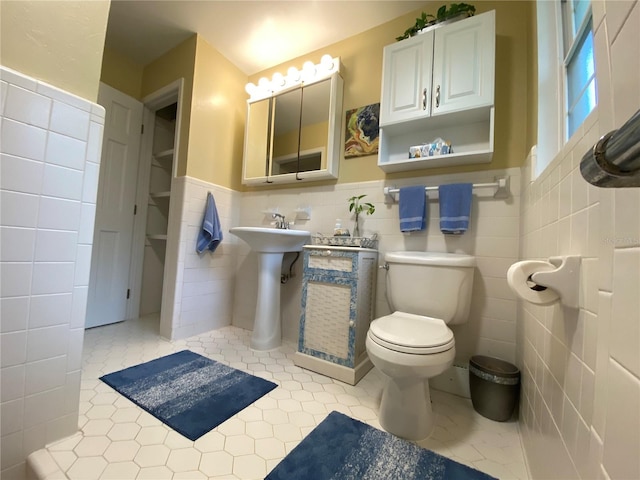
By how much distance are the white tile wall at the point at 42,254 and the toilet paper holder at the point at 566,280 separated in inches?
59.0

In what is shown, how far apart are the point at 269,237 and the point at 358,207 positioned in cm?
64

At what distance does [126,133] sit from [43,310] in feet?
6.53

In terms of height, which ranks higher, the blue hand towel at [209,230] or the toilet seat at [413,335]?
the blue hand towel at [209,230]

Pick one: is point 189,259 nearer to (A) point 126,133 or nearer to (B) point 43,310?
(B) point 43,310

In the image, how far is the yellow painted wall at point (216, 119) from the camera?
205cm

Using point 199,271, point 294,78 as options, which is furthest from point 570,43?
point 199,271

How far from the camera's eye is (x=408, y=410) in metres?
1.07

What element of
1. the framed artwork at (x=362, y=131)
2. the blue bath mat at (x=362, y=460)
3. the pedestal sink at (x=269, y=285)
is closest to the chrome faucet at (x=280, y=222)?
the pedestal sink at (x=269, y=285)

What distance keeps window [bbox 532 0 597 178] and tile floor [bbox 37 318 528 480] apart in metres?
1.17

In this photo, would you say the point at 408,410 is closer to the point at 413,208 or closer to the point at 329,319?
the point at 329,319

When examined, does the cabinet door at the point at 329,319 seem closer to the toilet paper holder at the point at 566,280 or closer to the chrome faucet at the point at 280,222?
the chrome faucet at the point at 280,222

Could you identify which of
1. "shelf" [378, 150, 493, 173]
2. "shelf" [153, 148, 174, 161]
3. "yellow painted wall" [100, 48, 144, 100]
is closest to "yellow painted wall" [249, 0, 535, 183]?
"shelf" [378, 150, 493, 173]

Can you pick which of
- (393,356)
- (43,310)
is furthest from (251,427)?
(43,310)

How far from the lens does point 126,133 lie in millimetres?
2311
